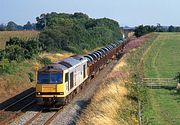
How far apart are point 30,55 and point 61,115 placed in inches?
1048

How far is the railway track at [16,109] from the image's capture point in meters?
27.8

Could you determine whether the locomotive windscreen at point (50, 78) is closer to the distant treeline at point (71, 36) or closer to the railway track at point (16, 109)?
the railway track at point (16, 109)

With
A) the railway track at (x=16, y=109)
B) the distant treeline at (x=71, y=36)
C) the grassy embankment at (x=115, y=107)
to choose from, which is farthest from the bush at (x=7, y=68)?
the distant treeline at (x=71, y=36)

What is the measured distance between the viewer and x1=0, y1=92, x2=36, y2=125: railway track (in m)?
27.8

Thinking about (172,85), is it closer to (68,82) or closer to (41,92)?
(68,82)

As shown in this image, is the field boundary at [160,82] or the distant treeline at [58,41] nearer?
the field boundary at [160,82]

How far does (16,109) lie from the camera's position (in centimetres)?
3159

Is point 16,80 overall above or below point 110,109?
below

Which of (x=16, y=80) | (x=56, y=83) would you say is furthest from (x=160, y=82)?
(x=16, y=80)

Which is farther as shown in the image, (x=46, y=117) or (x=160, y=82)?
(x=160, y=82)

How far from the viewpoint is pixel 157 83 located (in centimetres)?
3600

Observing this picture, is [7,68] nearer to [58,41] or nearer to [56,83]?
[56,83]

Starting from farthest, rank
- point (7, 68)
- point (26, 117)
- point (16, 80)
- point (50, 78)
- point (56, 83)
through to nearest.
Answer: point (7, 68) → point (16, 80) → point (50, 78) → point (56, 83) → point (26, 117)

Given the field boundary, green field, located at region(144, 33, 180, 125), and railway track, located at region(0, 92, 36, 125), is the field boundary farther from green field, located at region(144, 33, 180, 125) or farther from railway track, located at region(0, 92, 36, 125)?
railway track, located at region(0, 92, 36, 125)
